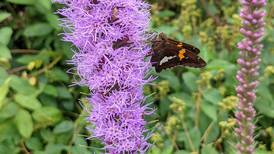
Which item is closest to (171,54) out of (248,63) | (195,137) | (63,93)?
(248,63)

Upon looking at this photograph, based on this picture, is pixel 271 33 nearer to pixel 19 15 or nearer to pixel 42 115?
pixel 42 115

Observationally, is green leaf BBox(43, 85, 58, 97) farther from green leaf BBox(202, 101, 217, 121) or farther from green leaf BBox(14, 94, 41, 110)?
green leaf BBox(202, 101, 217, 121)

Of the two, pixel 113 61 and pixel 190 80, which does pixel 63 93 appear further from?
pixel 113 61

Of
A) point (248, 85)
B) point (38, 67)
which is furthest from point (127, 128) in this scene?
point (38, 67)

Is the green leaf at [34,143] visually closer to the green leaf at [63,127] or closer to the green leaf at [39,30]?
the green leaf at [63,127]

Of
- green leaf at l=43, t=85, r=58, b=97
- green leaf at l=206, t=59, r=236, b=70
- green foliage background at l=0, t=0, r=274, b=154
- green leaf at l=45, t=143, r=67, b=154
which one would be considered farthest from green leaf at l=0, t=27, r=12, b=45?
green leaf at l=206, t=59, r=236, b=70

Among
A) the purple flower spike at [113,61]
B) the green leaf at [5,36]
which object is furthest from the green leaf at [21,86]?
the purple flower spike at [113,61]
